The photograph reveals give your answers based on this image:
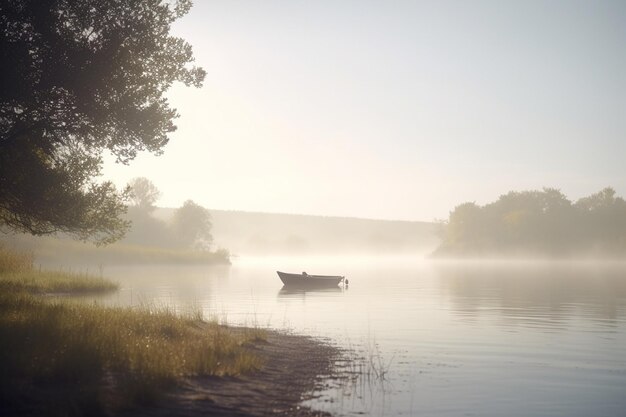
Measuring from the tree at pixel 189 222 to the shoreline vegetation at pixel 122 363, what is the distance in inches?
4457

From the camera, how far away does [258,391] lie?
51.0 ft

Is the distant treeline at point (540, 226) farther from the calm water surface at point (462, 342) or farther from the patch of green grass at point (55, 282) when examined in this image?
the patch of green grass at point (55, 282)

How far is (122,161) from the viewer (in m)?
28.1

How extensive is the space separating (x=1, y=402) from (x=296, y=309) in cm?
3099

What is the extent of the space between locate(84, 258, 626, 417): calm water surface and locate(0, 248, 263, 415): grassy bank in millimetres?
4286

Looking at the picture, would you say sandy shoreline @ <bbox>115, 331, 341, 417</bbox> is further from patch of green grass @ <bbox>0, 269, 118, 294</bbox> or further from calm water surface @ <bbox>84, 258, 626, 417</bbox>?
patch of green grass @ <bbox>0, 269, 118, 294</bbox>

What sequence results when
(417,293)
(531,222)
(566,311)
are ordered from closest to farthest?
(566,311), (417,293), (531,222)

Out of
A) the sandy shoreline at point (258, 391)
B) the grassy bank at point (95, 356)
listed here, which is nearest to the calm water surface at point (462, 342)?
the sandy shoreline at point (258, 391)

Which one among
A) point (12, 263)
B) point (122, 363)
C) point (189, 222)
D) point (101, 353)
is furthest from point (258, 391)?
point (189, 222)

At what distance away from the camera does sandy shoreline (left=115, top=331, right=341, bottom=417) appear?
13.2m

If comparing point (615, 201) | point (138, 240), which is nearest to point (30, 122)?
point (138, 240)

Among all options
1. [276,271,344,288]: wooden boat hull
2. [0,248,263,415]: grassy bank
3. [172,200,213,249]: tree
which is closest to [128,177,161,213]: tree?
[172,200,213,249]: tree

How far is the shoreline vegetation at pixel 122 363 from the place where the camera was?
12.8 meters

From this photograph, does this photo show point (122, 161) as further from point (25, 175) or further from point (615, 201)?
point (615, 201)
